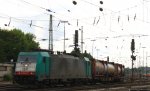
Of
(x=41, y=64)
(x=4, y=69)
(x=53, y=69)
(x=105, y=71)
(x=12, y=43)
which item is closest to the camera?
(x=41, y=64)

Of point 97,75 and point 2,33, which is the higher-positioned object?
point 2,33

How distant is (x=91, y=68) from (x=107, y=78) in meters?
7.09

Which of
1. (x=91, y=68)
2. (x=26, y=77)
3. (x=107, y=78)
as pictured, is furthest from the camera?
(x=107, y=78)

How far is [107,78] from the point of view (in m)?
57.4

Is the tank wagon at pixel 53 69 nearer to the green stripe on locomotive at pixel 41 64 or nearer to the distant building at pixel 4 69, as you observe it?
the green stripe on locomotive at pixel 41 64

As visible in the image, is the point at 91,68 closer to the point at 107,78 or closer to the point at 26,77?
the point at 107,78

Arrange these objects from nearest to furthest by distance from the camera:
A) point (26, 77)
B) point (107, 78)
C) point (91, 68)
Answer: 1. point (26, 77)
2. point (91, 68)
3. point (107, 78)

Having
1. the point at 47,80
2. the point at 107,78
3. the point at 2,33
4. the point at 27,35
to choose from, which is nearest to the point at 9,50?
the point at 2,33

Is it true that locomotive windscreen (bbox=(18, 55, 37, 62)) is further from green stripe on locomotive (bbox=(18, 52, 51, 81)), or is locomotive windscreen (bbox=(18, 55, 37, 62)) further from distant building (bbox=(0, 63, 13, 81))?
distant building (bbox=(0, 63, 13, 81))

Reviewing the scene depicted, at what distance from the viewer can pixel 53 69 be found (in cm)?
3891

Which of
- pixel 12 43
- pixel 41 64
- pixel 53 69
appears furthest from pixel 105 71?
pixel 12 43

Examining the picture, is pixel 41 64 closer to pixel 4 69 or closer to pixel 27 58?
pixel 27 58

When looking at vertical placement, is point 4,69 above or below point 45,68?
below

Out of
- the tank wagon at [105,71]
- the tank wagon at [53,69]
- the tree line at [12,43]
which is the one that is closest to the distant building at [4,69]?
the tank wagon at [105,71]
